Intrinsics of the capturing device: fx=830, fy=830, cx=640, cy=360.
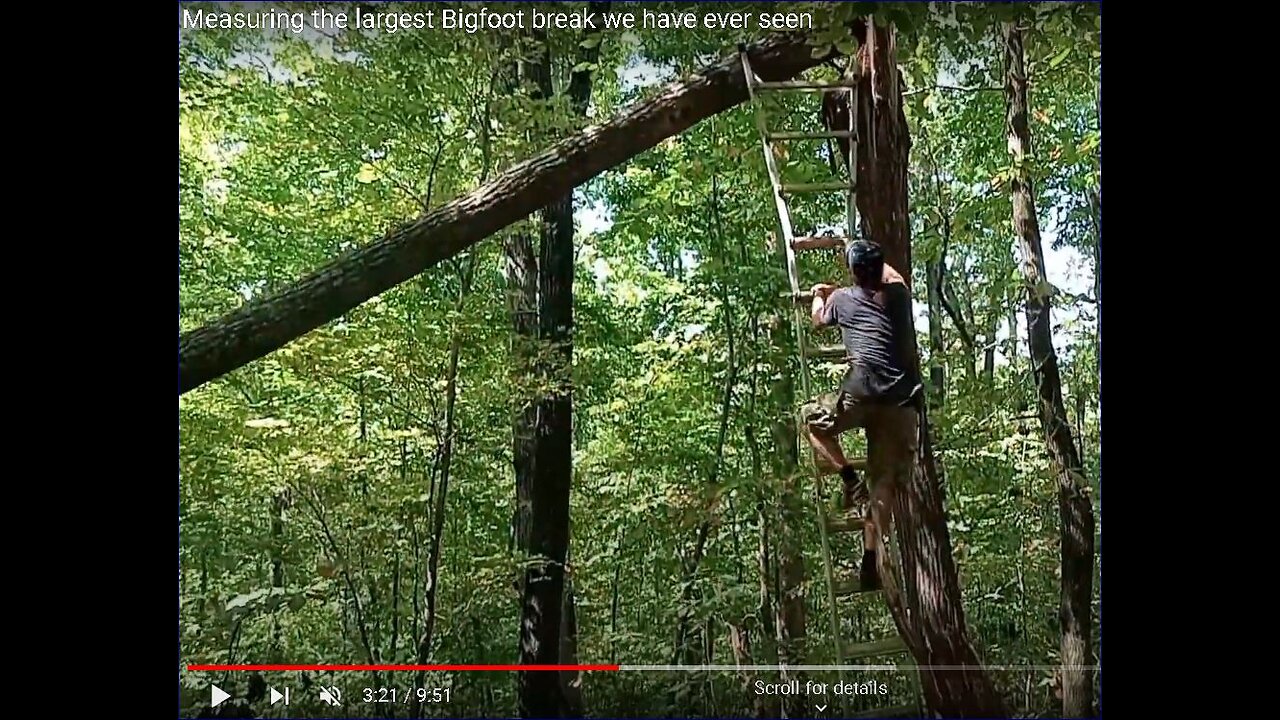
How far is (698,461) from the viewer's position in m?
2.91

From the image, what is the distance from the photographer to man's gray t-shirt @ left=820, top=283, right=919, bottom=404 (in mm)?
2215

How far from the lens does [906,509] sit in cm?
248

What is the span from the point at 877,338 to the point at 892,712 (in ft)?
3.58

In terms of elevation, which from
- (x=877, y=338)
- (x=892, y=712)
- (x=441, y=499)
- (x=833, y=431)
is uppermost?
(x=877, y=338)

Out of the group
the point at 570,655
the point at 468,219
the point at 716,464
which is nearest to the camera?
the point at 468,219

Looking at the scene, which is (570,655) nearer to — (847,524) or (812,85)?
(847,524)

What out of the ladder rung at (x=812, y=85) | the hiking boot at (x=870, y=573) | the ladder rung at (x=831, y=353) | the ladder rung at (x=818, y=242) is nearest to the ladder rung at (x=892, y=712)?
the hiking boot at (x=870, y=573)

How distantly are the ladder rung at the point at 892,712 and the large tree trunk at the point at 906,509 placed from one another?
5 centimetres

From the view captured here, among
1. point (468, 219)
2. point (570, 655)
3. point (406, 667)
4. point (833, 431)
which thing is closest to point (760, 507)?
point (833, 431)

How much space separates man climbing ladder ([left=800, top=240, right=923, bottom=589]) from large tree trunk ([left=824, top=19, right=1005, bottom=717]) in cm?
13
